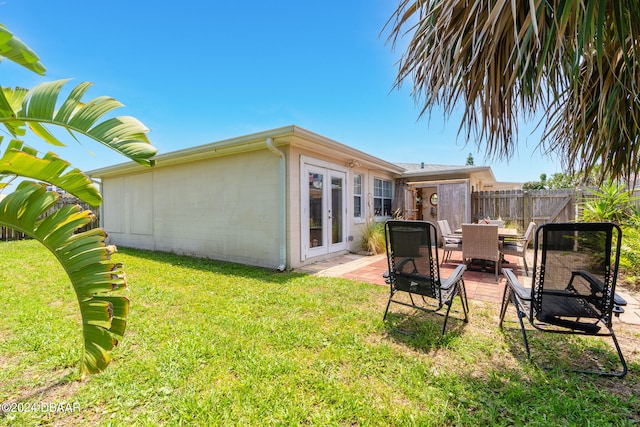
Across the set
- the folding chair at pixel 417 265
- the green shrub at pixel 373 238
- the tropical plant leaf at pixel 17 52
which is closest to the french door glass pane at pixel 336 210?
the green shrub at pixel 373 238

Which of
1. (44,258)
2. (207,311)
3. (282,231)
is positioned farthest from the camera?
(44,258)

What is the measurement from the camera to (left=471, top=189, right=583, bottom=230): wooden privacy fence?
28.8 feet

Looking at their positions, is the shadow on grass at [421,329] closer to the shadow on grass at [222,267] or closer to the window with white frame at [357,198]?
the shadow on grass at [222,267]

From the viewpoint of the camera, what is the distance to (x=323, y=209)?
7133mm

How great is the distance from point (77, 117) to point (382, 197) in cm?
925

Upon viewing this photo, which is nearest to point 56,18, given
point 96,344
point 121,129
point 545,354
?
point 121,129

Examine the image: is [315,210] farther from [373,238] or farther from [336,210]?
[373,238]

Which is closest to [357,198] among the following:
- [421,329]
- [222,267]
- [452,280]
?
[222,267]

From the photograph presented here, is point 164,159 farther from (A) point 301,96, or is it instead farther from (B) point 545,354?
(B) point 545,354

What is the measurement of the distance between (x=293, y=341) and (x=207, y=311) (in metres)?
1.50

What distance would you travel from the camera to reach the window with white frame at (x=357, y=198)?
8.50 m

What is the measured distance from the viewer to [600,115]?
233cm

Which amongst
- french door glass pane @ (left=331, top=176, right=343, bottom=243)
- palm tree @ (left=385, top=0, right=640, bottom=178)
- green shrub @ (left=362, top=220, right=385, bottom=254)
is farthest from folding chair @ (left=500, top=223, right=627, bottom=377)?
green shrub @ (left=362, top=220, right=385, bottom=254)

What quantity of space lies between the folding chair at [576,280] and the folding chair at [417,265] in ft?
A: 2.57
